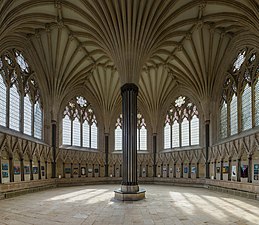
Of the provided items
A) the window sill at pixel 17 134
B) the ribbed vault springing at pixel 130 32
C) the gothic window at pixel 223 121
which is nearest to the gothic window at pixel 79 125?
the ribbed vault springing at pixel 130 32

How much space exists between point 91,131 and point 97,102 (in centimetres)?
373

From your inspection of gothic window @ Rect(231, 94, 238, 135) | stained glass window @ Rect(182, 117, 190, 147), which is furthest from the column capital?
stained glass window @ Rect(182, 117, 190, 147)

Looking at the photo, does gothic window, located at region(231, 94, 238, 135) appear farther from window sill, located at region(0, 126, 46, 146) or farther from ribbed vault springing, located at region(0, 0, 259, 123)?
window sill, located at region(0, 126, 46, 146)

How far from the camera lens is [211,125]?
2947 cm

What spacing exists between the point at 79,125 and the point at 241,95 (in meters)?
18.7

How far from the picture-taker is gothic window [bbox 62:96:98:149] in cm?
3284

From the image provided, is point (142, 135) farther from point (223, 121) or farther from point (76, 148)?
point (223, 121)

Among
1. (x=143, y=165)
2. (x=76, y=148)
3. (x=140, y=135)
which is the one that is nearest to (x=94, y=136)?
(x=76, y=148)

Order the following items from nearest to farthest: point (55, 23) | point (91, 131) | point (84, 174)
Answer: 1. point (55, 23)
2. point (84, 174)
3. point (91, 131)

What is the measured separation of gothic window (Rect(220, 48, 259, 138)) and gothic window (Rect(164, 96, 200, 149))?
4632mm

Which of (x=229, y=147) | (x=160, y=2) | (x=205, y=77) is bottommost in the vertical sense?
(x=229, y=147)

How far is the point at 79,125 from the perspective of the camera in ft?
113

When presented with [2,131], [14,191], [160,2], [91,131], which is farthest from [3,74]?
[91,131]

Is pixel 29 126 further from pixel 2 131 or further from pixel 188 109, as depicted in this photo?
pixel 188 109
